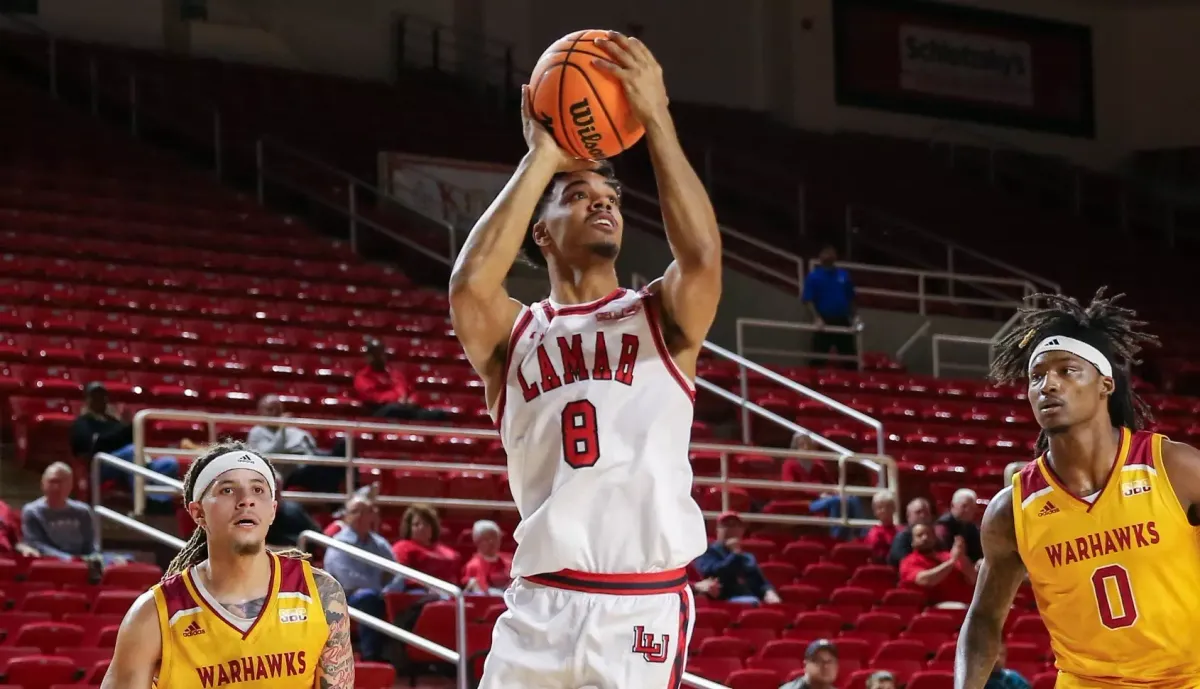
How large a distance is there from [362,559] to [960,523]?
3991 mm

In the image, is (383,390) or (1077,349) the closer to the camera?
(1077,349)

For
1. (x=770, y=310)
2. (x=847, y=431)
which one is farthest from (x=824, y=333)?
(x=847, y=431)

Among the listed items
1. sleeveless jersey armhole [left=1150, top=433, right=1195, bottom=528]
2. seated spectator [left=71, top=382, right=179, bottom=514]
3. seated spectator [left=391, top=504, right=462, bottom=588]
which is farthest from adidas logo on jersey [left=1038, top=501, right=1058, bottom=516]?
seated spectator [left=71, top=382, right=179, bottom=514]

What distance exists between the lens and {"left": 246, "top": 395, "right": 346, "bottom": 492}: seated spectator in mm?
10422

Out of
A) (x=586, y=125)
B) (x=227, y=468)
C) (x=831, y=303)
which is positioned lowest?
(x=227, y=468)

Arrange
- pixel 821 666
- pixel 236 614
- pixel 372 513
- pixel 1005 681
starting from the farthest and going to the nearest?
pixel 372 513 < pixel 1005 681 < pixel 821 666 < pixel 236 614

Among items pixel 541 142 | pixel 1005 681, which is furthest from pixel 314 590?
pixel 1005 681

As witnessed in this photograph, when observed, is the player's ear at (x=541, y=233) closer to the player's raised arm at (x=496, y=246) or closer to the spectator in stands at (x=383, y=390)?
the player's raised arm at (x=496, y=246)

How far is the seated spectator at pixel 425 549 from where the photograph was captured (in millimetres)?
9250

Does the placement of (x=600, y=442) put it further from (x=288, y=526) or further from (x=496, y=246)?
(x=288, y=526)

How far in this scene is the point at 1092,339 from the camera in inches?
199

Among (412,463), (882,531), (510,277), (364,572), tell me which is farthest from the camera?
(510,277)

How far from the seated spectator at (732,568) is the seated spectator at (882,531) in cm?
141

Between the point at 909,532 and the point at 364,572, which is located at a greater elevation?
the point at 909,532
